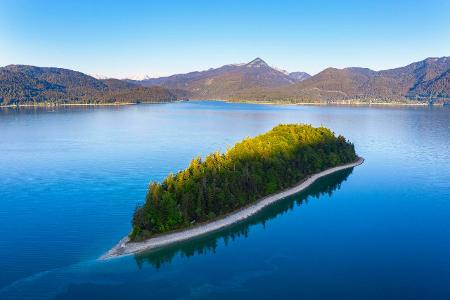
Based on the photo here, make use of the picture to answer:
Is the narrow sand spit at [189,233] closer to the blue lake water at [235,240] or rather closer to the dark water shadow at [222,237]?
the dark water shadow at [222,237]

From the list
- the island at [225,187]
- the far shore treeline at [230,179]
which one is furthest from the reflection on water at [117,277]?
the far shore treeline at [230,179]

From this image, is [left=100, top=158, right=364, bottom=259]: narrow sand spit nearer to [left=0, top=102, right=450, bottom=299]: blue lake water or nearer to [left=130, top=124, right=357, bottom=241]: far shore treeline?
[left=130, top=124, right=357, bottom=241]: far shore treeline

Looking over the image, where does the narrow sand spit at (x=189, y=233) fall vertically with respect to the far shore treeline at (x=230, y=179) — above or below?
below

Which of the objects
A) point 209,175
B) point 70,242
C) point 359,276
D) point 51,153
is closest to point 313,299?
point 359,276

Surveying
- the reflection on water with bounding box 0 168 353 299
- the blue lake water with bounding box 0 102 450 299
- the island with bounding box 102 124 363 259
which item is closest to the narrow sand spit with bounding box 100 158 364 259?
the island with bounding box 102 124 363 259

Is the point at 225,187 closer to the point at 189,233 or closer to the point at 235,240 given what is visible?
the point at 235,240

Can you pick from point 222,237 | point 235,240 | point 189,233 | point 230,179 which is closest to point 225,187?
point 230,179

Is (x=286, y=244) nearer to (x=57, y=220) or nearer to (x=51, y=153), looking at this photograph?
(x=57, y=220)
